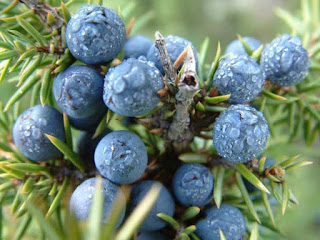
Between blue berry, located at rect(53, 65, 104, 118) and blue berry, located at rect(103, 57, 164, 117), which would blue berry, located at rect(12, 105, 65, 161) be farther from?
blue berry, located at rect(103, 57, 164, 117)

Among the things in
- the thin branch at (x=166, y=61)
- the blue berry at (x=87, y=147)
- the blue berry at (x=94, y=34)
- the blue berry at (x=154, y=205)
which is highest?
the blue berry at (x=94, y=34)

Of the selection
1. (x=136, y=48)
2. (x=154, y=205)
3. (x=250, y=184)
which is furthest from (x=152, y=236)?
(x=136, y=48)

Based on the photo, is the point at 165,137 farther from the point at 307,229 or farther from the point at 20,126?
the point at 307,229

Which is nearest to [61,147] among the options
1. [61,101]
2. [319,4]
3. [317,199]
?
[61,101]

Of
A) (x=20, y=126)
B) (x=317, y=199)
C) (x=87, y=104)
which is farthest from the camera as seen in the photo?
(x=317, y=199)

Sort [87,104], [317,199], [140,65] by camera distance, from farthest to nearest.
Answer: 1. [317,199]
2. [87,104]
3. [140,65]

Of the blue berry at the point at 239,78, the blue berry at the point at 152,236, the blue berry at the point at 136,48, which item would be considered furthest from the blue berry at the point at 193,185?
the blue berry at the point at 136,48

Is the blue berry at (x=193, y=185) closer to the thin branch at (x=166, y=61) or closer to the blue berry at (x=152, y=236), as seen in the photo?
the blue berry at (x=152, y=236)
